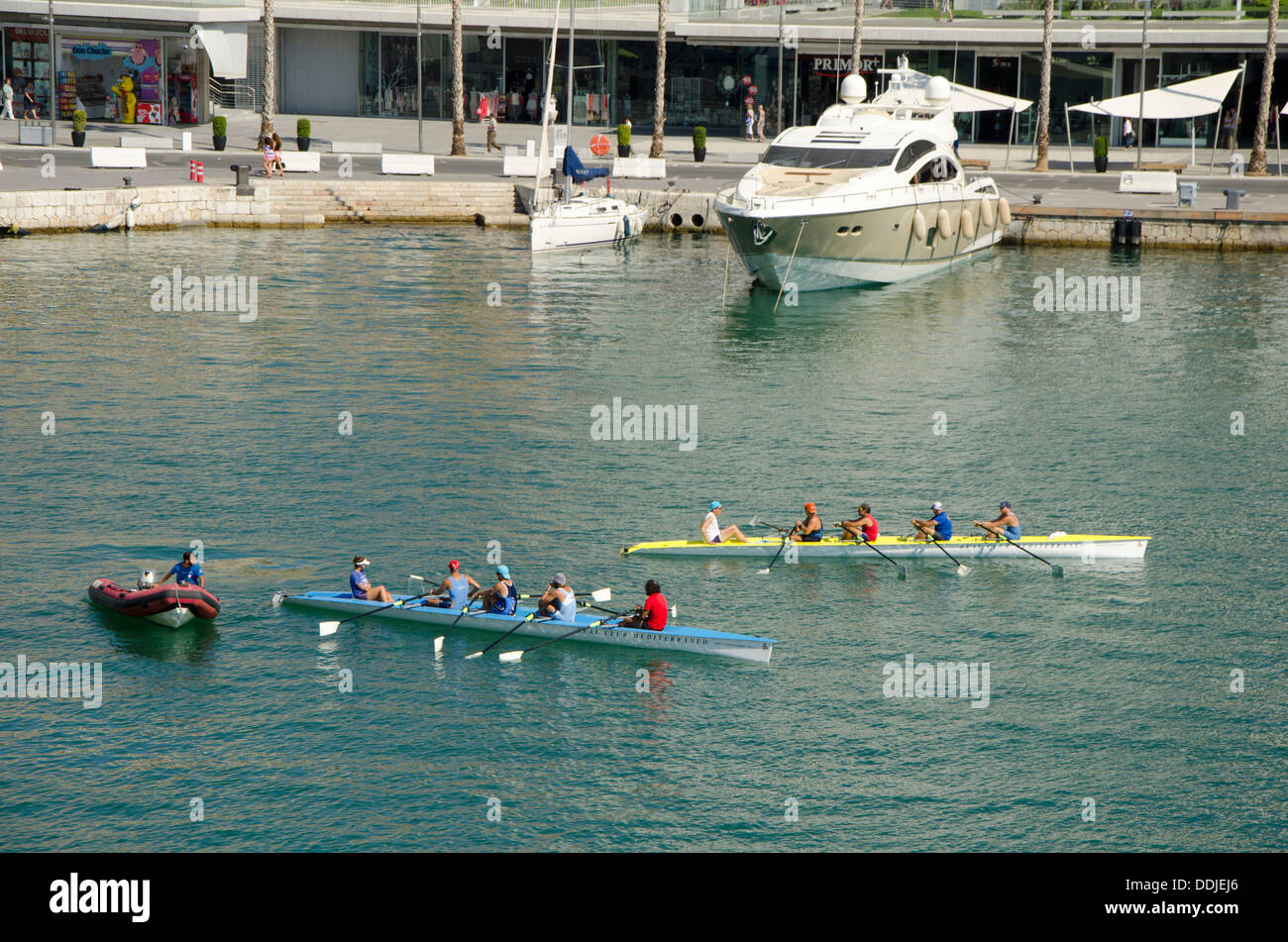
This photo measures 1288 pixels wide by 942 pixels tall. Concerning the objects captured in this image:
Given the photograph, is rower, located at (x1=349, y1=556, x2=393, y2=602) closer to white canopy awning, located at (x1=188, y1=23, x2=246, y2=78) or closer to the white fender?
the white fender

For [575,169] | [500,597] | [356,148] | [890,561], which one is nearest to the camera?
[500,597]

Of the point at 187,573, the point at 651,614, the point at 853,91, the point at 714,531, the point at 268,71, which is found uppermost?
the point at 268,71

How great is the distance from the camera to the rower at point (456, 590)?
23.6 metres

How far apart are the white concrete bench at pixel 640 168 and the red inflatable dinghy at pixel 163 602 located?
42.7m

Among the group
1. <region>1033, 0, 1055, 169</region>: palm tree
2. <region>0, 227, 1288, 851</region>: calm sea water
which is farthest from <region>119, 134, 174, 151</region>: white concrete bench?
<region>1033, 0, 1055, 169</region>: palm tree

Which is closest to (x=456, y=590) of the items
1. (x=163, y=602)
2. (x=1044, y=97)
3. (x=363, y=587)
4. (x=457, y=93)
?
(x=363, y=587)

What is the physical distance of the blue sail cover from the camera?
54531mm

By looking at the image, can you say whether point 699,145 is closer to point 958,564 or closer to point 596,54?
point 596,54

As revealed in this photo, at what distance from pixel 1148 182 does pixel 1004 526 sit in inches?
1528

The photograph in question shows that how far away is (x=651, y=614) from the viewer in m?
22.9

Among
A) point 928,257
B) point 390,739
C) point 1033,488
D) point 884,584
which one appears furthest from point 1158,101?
point 390,739

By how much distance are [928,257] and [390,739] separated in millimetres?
36458

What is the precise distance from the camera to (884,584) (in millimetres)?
25984

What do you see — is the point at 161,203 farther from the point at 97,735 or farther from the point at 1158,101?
the point at 1158,101
